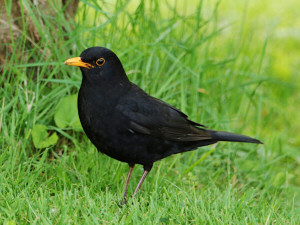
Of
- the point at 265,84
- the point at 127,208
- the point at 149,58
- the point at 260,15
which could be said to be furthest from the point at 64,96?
the point at 260,15

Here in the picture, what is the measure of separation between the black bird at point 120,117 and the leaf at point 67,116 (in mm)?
672

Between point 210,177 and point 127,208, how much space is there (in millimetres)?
1323

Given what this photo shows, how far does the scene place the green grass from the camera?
343 centimetres

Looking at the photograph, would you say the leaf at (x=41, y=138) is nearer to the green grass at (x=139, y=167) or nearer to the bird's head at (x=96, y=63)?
the green grass at (x=139, y=167)

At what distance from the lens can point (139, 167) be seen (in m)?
4.52

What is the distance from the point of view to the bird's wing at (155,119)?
12.8ft

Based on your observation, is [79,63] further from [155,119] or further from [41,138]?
[41,138]

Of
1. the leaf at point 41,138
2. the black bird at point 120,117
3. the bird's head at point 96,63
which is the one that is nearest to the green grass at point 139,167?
the leaf at point 41,138

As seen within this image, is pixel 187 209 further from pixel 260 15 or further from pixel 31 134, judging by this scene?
pixel 260 15

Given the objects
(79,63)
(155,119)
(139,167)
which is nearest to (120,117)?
(155,119)

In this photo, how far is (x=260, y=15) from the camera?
902 centimetres

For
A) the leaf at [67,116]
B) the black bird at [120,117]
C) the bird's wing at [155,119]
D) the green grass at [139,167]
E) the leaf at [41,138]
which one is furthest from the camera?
the leaf at [67,116]

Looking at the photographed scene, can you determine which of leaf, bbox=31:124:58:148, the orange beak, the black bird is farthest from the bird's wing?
leaf, bbox=31:124:58:148

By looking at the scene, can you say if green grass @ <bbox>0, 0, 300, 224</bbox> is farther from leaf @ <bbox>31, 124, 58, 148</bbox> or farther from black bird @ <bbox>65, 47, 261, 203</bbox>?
black bird @ <bbox>65, 47, 261, 203</bbox>
